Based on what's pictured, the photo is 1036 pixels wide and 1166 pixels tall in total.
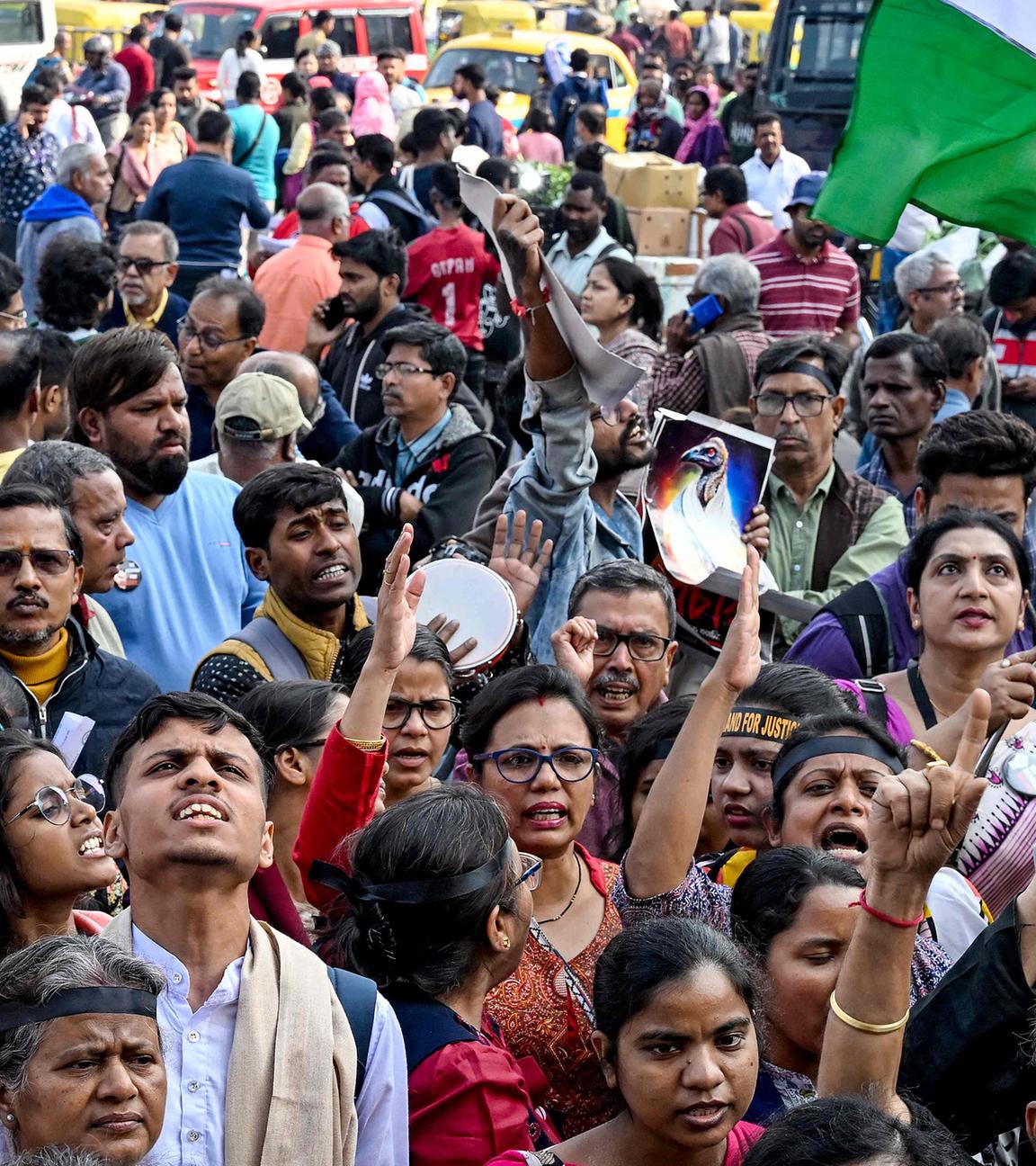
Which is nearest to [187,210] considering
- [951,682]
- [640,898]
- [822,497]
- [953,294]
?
[953,294]

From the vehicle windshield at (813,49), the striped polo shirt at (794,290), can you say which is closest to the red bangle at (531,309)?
the striped polo shirt at (794,290)

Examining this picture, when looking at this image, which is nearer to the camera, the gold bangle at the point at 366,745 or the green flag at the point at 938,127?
the gold bangle at the point at 366,745

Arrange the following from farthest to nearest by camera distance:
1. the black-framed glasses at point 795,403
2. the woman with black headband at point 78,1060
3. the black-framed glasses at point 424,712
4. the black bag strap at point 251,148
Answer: the black bag strap at point 251,148, the black-framed glasses at point 795,403, the black-framed glasses at point 424,712, the woman with black headband at point 78,1060

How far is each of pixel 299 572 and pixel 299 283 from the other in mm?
4428

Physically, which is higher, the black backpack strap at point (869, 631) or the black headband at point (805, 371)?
the black headband at point (805, 371)

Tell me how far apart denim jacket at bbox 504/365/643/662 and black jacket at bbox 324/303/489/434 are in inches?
83.0

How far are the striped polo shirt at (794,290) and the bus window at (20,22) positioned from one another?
39.8 feet

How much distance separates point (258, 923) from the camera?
291cm

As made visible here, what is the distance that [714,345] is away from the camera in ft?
24.7

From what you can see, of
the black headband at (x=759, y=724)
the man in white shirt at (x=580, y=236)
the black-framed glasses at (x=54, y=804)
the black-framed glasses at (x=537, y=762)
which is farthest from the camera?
the man in white shirt at (x=580, y=236)

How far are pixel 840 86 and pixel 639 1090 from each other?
56.6ft

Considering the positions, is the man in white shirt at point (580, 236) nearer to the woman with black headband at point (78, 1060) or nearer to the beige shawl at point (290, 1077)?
the beige shawl at point (290, 1077)

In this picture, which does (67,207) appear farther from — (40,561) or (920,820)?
(920,820)

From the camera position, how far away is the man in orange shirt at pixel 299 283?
28.6 feet
